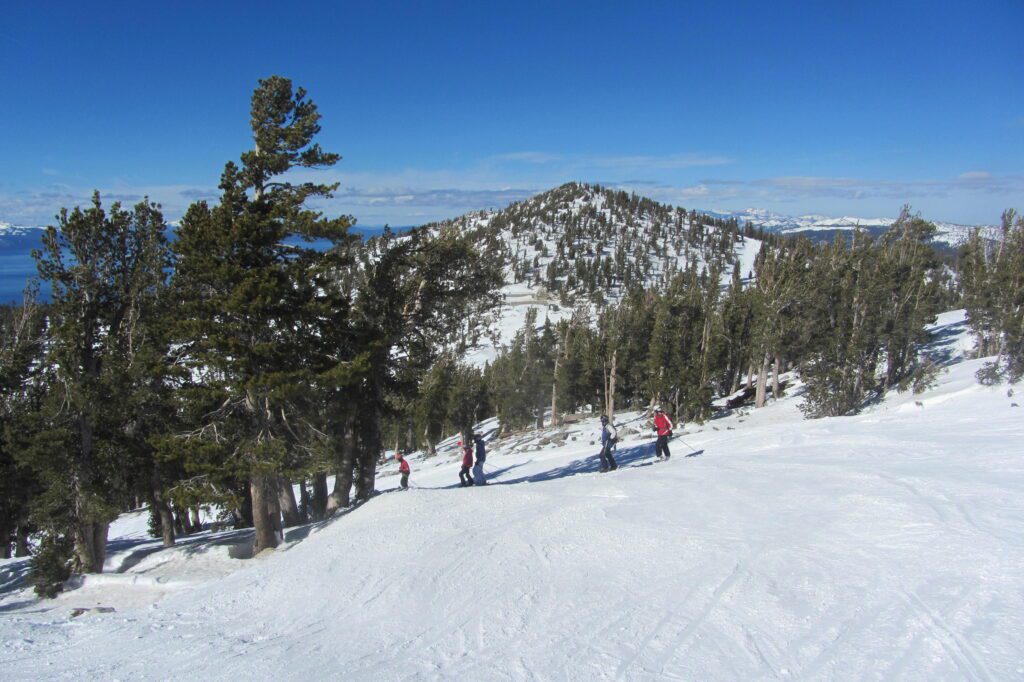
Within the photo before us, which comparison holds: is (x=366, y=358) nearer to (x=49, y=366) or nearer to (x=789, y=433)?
(x=49, y=366)

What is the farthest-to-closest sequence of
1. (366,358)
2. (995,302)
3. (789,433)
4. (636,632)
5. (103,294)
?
(995,302) < (789,433) < (103,294) < (366,358) < (636,632)

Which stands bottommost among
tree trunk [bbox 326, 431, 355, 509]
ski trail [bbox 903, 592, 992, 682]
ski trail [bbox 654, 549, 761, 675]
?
tree trunk [bbox 326, 431, 355, 509]

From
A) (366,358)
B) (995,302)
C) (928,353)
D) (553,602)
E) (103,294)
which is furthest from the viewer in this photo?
(928,353)

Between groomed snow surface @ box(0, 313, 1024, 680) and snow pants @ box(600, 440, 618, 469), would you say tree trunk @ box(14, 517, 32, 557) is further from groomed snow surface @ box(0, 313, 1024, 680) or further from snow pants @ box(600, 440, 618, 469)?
snow pants @ box(600, 440, 618, 469)

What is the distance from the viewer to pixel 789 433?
20484mm

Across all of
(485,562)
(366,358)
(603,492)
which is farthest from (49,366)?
(603,492)

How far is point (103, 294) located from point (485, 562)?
12.9 metres

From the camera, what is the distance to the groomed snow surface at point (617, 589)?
709 centimetres

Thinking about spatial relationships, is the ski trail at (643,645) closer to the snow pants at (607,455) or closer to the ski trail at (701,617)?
the ski trail at (701,617)

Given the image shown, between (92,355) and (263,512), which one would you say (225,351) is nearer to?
(263,512)

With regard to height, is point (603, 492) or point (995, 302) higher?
point (995, 302)

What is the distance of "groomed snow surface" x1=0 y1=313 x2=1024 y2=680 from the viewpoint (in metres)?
7.09

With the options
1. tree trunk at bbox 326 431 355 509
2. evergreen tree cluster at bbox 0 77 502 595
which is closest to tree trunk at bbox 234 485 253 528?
evergreen tree cluster at bbox 0 77 502 595

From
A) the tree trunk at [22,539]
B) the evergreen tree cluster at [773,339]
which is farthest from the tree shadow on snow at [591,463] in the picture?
the tree trunk at [22,539]
